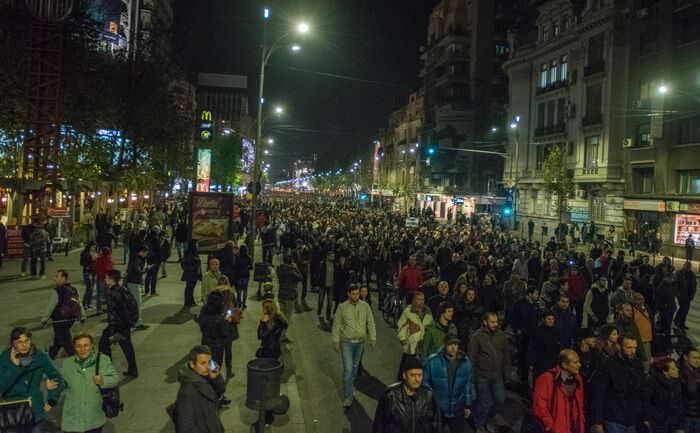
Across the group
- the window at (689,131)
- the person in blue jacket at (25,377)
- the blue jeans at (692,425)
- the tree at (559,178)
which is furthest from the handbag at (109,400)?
the tree at (559,178)

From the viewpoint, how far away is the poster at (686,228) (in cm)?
2812

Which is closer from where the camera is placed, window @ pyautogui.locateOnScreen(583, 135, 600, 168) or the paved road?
the paved road

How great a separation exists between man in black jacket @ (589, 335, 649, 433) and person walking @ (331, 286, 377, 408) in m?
2.88

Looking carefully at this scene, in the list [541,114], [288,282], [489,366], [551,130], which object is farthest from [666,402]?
[541,114]

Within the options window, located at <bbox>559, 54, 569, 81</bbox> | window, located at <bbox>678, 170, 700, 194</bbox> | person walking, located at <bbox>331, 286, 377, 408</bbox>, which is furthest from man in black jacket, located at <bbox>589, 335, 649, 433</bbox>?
window, located at <bbox>559, 54, 569, 81</bbox>

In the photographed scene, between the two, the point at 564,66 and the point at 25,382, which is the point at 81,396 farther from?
the point at 564,66

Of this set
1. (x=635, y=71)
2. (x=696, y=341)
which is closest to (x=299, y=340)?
(x=696, y=341)

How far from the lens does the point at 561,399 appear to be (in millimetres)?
4867

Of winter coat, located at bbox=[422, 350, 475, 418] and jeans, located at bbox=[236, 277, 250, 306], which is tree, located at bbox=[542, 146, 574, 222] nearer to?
jeans, located at bbox=[236, 277, 250, 306]

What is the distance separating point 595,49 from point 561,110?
5.79m

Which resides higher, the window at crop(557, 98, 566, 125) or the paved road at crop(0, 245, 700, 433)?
the window at crop(557, 98, 566, 125)

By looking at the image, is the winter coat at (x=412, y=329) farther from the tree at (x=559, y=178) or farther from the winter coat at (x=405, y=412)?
the tree at (x=559, y=178)

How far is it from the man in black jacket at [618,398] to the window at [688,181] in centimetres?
2848

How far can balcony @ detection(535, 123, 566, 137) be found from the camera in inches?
1652
